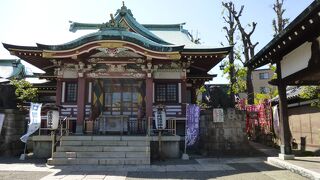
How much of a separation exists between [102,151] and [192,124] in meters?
4.80

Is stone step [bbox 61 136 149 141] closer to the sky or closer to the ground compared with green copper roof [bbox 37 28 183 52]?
closer to the ground

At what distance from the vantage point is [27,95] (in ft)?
55.9

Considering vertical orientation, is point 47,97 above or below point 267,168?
above

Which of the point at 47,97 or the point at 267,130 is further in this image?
the point at 47,97

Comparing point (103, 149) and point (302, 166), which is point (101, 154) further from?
point (302, 166)

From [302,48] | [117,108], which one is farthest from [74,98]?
[302,48]

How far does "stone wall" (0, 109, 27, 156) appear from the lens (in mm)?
13359

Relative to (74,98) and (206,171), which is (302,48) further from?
(74,98)

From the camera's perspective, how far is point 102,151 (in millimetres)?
11602

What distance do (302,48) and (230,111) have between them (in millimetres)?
5132

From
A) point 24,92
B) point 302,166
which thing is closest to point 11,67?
point 24,92

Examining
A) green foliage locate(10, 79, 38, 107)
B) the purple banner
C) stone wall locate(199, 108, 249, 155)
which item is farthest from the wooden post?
green foliage locate(10, 79, 38, 107)

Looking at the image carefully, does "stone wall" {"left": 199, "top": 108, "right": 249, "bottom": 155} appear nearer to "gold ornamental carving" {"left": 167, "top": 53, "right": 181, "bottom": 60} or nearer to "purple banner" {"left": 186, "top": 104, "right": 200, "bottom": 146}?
"purple banner" {"left": 186, "top": 104, "right": 200, "bottom": 146}

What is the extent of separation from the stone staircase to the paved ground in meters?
0.55
